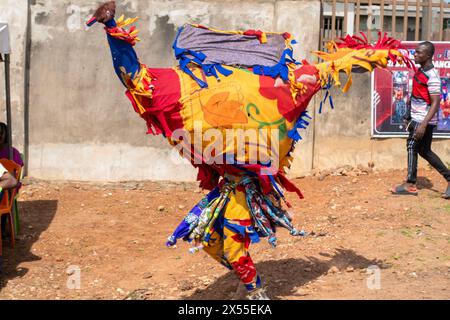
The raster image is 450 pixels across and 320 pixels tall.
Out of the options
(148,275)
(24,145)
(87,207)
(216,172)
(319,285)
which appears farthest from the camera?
(24,145)

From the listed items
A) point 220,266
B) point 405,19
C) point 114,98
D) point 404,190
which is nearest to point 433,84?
point 404,190

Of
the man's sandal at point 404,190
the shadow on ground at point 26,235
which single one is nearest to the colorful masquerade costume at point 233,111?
the shadow on ground at point 26,235

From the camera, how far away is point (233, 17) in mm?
9109

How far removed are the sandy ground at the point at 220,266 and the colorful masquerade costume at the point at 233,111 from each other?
706mm

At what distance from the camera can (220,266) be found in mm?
6078

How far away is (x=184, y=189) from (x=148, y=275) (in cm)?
319

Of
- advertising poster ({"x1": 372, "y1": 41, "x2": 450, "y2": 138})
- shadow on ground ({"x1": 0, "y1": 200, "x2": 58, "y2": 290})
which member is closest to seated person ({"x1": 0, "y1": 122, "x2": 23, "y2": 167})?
shadow on ground ({"x1": 0, "y1": 200, "x2": 58, "y2": 290})

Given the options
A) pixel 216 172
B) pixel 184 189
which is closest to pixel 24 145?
pixel 184 189

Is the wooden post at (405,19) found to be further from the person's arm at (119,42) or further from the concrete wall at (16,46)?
the person's arm at (119,42)

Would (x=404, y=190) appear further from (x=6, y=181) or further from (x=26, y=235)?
(x=6, y=181)

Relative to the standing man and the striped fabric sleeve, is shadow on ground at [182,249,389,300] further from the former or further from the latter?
the striped fabric sleeve

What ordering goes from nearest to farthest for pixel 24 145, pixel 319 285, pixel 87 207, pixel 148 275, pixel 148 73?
1. pixel 148 73
2. pixel 319 285
3. pixel 148 275
4. pixel 87 207
5. pixel 24 145

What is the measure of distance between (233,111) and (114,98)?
193 inches

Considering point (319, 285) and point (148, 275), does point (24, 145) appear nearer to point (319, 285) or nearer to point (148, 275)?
point (148, 275)
